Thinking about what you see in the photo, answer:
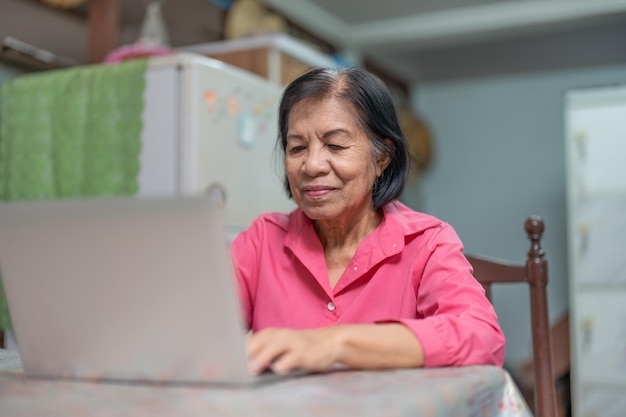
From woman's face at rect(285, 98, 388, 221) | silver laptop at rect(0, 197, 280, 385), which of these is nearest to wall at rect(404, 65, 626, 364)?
woman's face at rect(285, 98, 388, 221)

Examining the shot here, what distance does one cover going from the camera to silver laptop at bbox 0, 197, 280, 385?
2.12 feet

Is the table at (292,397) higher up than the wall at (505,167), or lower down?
Result: lower down

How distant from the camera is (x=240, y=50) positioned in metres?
3.31

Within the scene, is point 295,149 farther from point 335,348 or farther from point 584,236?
point 584,236

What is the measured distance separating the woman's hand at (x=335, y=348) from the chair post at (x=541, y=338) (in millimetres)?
567

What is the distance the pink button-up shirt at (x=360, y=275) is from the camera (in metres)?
1.09

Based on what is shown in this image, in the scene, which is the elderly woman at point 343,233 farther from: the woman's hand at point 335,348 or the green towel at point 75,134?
the green towel at point 75,134

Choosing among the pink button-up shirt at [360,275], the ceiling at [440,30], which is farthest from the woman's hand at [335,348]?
the ceiling at [440,30]

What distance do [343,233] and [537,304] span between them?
0.38 m

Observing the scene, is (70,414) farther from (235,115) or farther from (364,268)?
(235,115)

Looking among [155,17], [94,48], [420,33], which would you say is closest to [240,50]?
[155,17]

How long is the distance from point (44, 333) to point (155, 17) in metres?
2.48

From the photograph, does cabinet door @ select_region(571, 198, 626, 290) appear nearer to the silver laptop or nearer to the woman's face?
the woman's face

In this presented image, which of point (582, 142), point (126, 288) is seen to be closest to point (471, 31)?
point (582, 142)
